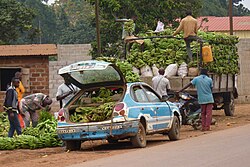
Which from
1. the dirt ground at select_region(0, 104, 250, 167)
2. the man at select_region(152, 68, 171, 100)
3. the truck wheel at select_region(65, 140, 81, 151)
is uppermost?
the man at select_region(152, 68, 171, 100)

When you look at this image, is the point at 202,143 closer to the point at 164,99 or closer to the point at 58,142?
the point at 164,99

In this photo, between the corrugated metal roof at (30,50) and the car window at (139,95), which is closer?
the car window at (139,95)

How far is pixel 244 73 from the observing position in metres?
33.5

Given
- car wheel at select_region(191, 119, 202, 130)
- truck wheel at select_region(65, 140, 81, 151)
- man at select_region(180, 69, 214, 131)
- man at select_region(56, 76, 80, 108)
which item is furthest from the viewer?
car wheel at select_region(191, 119, 202, 130)

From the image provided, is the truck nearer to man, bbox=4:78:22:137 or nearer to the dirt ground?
the dirt ground

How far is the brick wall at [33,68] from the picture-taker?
26.1m

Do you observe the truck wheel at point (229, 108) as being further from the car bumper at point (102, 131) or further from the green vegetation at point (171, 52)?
the car bumper at point (102, 131)

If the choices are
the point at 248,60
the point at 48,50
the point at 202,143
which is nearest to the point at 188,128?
the point at 202,143

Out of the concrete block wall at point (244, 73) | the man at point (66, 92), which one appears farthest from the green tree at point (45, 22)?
the man at point (66, 92)

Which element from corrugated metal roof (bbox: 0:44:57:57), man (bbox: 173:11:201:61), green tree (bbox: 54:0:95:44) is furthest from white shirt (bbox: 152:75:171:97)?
green tree (bbox: 54:0:95:44)

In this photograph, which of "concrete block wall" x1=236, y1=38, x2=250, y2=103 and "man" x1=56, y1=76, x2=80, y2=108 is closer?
"man" x1=56, y1=76, x2=80, y2=108

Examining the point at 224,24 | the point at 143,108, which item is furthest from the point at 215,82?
the point at 224,24

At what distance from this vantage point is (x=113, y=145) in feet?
51.8

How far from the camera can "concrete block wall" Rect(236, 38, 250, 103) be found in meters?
33.2
